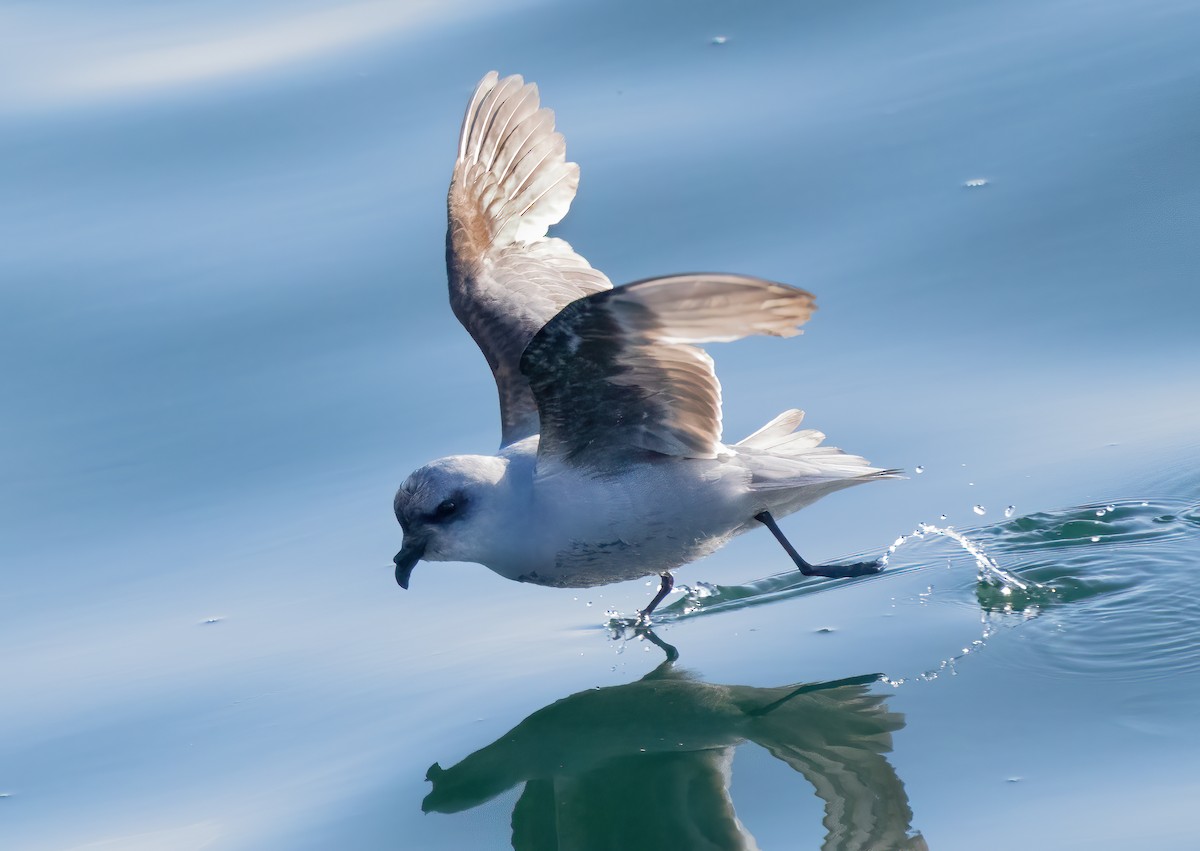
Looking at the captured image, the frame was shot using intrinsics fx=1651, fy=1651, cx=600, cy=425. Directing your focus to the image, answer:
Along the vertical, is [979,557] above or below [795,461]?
below

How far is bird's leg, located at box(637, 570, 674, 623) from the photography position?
5555 mm

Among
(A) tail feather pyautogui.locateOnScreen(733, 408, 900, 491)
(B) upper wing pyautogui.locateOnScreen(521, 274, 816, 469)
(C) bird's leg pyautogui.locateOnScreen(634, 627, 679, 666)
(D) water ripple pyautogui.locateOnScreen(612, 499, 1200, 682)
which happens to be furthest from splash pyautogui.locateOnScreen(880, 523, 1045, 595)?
(B) upper wing pyautogui.locateOnScreen(521, 274, 816, 469)

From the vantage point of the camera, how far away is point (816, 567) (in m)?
5.36

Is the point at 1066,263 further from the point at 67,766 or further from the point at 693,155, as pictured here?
the point at 67,766

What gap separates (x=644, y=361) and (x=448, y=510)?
2.64 ft

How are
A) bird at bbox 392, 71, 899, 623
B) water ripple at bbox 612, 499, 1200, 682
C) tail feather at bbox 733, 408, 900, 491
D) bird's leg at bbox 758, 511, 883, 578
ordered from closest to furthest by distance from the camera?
1. bird at bbox 392, 71, 899, 623
2. water ripple at bbox 612, 499, 1200, 682
3. tail feather at bbox 733, 408, 900, 491
4. bird's leg at bbox 758, 511, 883, 578

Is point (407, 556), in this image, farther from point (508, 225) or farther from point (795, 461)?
point (508, 225)

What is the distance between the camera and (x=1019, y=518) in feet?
18.2

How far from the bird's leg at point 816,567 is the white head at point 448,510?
35.3 inches

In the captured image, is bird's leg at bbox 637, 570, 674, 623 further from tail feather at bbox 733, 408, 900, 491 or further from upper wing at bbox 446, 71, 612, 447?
upper wing at bbox 446, 71, 612, 447

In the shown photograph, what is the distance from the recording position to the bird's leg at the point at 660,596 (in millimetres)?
5555

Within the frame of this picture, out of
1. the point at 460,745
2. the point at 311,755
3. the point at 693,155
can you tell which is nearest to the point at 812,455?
the point at 460,745

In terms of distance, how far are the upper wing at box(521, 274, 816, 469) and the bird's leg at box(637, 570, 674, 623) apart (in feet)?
2.14

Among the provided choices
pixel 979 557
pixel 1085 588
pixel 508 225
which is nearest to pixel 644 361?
pixel 979 557
